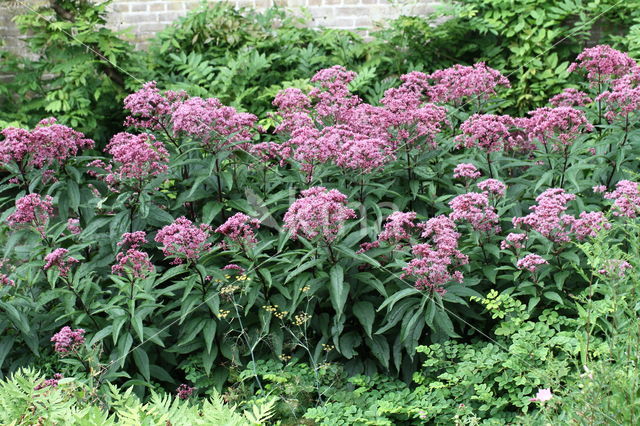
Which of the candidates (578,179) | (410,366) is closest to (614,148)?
(578,179)

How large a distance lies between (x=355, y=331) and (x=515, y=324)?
0.86 metres

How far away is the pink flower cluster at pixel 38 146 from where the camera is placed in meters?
4.28

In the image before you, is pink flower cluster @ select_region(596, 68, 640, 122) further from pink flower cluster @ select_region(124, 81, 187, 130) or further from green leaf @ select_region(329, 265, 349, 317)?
pink flower cluster @ select_region(124, 81, 187, 130)

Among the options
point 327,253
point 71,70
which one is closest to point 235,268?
point 327,253

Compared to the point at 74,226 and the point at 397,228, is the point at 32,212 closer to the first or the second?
the point at 74,226

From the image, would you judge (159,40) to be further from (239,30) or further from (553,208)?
(553,208)

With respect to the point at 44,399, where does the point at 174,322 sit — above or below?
below

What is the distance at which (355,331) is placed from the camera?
3.96 metres

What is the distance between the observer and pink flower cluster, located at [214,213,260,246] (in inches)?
148

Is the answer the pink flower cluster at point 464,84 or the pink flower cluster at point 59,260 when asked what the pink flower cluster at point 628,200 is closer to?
the pink flower cluster at point 464,84

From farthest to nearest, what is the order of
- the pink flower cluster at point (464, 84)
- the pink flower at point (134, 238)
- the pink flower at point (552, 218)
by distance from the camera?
1. the pink flower cluster at point (464, 84)
2. the pink flower at point (134, 238)
3. the pink flower at point (552, 218)

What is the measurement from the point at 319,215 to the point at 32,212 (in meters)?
1.56

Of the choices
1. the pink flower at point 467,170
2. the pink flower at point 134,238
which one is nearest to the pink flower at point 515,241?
the pink flower at point 467,170

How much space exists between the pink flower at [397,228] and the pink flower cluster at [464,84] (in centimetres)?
124
